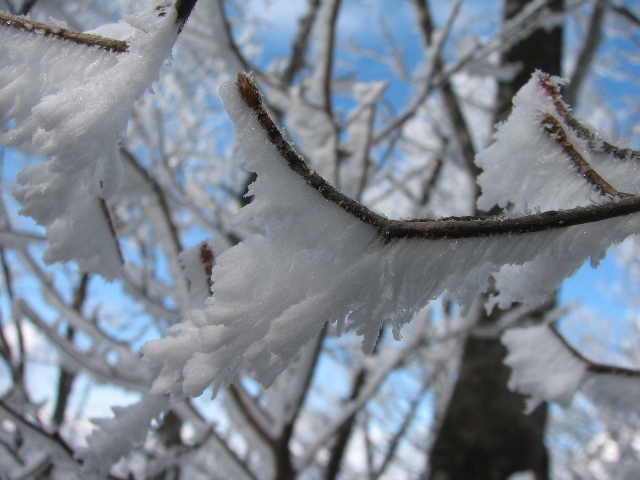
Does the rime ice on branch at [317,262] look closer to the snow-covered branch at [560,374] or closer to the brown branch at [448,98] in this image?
the snow-covered branch at [560,374]

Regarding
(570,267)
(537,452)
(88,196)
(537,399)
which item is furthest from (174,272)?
(537,452)

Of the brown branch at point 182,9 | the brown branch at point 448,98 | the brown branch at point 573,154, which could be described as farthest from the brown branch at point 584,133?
the brown branch at point 448,98

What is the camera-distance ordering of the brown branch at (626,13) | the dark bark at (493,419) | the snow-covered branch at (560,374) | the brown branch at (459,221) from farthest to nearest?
the brown branch at (626,13), the dark bark at (493,419), the snow-covered branch at (560,374), the brown branch at (459,221)

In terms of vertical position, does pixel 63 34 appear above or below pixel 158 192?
below

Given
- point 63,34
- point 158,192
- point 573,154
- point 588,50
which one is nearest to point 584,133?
point 573,154

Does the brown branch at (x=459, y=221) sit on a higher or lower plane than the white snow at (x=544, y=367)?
higher

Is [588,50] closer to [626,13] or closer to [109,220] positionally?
[626,13]

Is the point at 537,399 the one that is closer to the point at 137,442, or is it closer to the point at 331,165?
the point at 137,442

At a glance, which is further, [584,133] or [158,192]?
[158,192]
